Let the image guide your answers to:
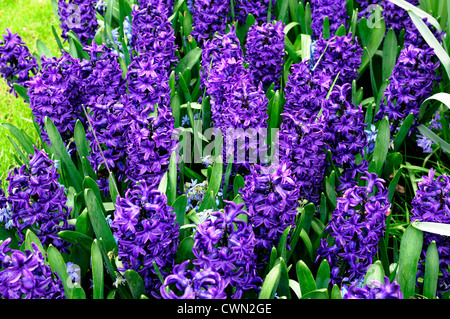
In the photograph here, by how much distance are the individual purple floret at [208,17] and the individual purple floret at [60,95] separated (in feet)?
3.93

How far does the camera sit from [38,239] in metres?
2.24

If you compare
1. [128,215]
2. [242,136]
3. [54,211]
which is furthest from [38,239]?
[242,136]

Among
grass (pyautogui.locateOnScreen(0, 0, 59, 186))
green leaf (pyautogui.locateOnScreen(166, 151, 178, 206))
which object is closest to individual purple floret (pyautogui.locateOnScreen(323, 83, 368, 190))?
green leaf (pyautogui.locateOnScreen(166, 151, 178, 206))

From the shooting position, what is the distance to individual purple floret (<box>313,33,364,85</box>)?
315cm

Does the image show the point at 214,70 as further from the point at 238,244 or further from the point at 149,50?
the point at 238,244

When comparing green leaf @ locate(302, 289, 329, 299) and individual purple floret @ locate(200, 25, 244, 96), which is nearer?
green leaf @ locate(302, 289, 329, 299)

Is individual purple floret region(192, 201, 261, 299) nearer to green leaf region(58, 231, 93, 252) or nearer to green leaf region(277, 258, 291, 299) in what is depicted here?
green leaf region(277, 258, 291, 299)

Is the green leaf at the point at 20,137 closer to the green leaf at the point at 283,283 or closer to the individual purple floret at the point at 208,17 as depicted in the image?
the individual purple floret at the point at 208,17

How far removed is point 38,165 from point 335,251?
1515 mm

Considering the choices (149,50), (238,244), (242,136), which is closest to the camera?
(238,244)

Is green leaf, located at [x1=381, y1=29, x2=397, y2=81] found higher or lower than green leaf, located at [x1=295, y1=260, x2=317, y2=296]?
higher

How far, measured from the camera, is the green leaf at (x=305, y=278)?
2.07m

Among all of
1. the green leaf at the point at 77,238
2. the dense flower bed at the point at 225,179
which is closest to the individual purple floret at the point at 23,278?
the dense flower bed at the point at 225,179

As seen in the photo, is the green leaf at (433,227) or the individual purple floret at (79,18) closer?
the green leaf at (433,227)
